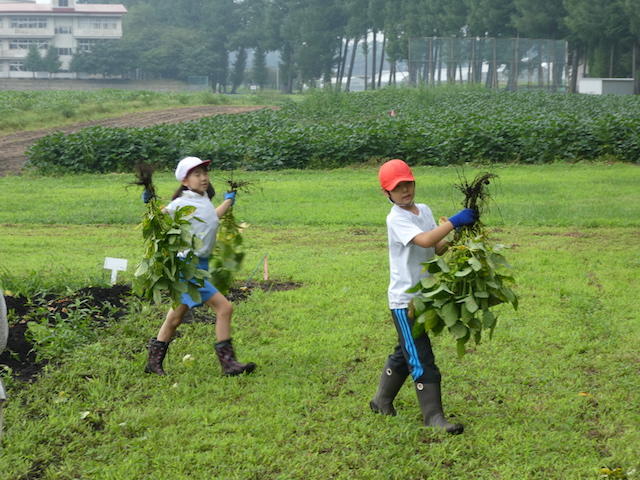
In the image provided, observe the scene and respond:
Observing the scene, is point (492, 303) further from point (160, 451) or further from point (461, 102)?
point (461, 102)

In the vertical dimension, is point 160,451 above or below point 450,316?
below

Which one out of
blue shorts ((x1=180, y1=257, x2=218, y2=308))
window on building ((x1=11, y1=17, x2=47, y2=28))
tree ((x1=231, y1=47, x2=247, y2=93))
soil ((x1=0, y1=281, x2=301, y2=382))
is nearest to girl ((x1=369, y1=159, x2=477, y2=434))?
blue shorts ((x1=180, y1=257, x2=218, y2=308))

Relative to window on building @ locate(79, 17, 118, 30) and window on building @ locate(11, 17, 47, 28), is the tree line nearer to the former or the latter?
window on building @ locate(79, 17, 118, 30)

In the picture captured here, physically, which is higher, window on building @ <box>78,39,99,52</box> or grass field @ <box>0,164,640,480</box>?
window on building @ <box>78,39,99,52</box>

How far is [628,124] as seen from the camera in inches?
845

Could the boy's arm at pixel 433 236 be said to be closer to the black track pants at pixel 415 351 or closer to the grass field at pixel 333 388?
the black track pants at pixel 415 351

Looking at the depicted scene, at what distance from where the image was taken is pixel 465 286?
5.09 meters

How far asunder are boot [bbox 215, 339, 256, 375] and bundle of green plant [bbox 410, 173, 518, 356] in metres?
1.68

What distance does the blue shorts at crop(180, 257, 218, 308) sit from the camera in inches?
246

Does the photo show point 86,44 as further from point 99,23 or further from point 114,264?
point 114,264

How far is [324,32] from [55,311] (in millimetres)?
88804

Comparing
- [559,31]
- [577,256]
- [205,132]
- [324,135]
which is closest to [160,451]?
[577,256]

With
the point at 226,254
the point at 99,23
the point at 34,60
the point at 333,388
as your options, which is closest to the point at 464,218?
the point at 333,388

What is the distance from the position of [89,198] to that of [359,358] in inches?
426
